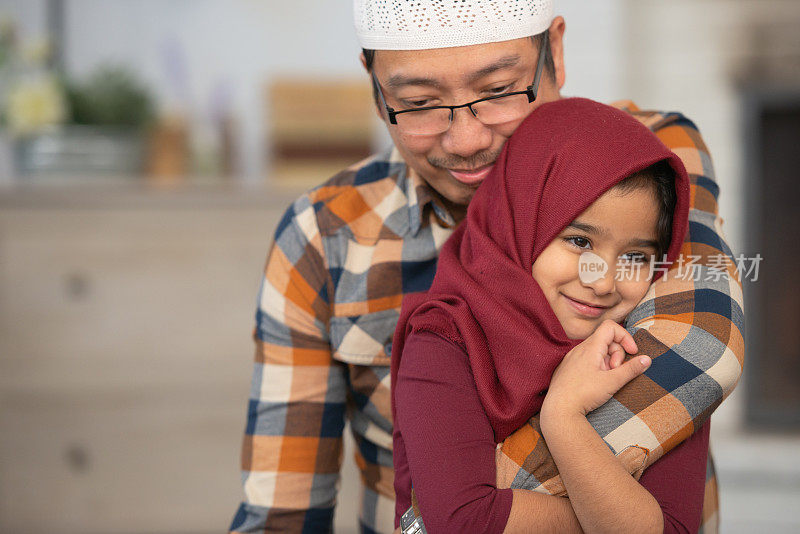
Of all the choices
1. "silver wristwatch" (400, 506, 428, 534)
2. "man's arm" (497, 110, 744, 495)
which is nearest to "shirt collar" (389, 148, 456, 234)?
"man's arm" (497, 110, 744, 495)

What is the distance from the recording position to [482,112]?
3.21 ft

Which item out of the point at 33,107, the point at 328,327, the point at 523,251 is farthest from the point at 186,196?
the point at 523,251

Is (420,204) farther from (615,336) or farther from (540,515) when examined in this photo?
(540,515)

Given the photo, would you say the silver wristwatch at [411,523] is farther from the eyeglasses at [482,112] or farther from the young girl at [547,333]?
the eyeglasses at [482,112]

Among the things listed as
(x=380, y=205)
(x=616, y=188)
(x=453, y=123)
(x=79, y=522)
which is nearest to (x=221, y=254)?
(x=79, y=522)

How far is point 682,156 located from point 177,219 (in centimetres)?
155

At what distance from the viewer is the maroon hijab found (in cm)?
86

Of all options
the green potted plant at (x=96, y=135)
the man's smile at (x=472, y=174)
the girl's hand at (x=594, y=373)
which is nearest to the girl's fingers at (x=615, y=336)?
the girl's hand at (x=594, y=373)

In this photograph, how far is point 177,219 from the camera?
7.20 ft

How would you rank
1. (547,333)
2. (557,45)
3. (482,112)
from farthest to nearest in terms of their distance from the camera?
1. (557,45)
2. (482,112)
3. (547,333)

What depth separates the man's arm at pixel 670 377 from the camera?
2.64 ft

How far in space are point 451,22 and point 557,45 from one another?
223 millimetres

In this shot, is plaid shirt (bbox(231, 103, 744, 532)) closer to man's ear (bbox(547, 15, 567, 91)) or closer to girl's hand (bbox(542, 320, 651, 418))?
man's ear (bbox(547, 15, 567, 91))

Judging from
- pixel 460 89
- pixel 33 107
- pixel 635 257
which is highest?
pixel 460 89
